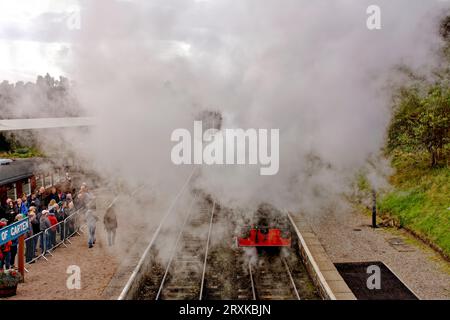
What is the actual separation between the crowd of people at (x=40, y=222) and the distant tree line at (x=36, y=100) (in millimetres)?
3071

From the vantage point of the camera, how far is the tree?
12102 millimetres

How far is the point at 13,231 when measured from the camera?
709cm

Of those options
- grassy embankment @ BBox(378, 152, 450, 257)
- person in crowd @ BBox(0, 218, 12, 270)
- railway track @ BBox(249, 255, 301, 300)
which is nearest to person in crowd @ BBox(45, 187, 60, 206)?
person in crowd @ BBox(0, 218, 12, 270)

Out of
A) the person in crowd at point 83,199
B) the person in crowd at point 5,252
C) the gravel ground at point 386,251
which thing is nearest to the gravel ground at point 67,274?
the person in crowd at point 5,252

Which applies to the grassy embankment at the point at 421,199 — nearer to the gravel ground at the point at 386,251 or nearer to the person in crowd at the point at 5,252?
the gravel ground at the point at 386,251

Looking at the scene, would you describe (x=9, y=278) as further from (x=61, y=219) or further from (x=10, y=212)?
(x=61, y=219)

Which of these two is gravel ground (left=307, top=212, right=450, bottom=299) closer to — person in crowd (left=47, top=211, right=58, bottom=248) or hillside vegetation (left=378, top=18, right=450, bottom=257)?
hillside vegetation (left=378, top=18, right=450, bottom=257)

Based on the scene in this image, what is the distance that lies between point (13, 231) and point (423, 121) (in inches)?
406

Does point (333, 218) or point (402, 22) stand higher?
point (402, 22)

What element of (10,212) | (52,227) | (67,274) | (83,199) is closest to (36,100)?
(83,199)

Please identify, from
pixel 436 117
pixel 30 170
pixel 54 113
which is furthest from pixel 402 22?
pixel 54 113
